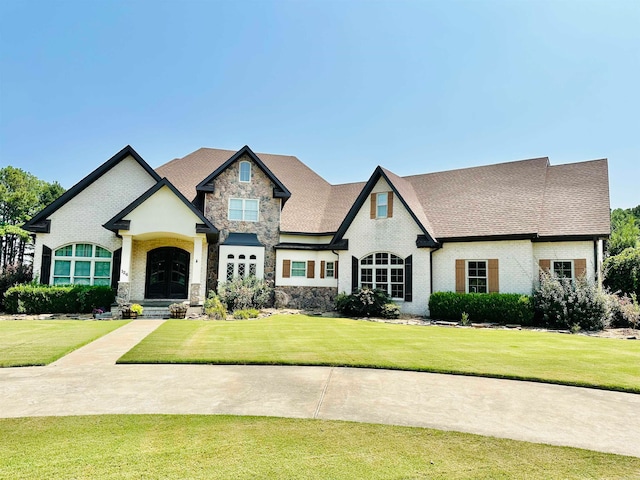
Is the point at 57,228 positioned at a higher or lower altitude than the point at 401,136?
lower

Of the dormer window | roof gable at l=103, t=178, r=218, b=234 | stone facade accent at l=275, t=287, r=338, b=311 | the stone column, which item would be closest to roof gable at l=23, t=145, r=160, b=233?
roof gable at l=103, t=178, r=218, b=234

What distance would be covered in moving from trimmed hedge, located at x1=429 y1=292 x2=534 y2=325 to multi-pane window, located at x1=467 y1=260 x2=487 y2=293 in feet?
4.03

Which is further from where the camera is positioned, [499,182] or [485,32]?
[499,182]

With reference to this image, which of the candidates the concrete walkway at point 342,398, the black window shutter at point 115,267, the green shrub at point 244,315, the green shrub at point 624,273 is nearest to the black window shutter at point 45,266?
the black window shutter at point 115,267

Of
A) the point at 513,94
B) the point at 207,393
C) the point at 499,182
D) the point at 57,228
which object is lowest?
the point at 207,393

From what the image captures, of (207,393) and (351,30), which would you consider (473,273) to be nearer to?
(351,30)

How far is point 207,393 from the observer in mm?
5910

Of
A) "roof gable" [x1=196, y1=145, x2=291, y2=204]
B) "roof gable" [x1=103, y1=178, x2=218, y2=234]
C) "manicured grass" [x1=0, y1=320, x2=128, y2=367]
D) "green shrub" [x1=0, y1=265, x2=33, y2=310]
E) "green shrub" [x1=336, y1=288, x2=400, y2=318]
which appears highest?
"roof gable" [x1=196, y1=145, x2=291, y2=204]

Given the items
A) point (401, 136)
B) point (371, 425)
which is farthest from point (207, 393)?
point (401, 136)

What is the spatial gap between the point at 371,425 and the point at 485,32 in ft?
43.3

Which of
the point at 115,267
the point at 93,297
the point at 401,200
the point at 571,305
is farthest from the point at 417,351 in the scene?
the point at 115,267

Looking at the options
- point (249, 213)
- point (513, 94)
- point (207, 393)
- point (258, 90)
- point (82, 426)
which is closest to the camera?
point (82, 426)

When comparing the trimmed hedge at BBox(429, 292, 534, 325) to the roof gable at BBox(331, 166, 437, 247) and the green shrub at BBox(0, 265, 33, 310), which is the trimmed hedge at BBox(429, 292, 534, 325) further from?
the green shrub at BBox(0, 265, 33, 310)

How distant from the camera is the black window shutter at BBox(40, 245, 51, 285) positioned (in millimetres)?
20000
